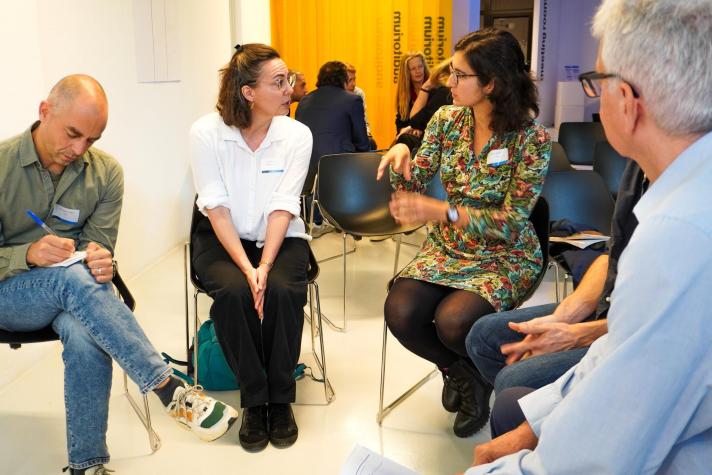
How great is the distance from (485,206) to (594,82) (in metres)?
1.31

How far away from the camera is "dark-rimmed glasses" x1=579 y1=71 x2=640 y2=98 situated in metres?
1.05

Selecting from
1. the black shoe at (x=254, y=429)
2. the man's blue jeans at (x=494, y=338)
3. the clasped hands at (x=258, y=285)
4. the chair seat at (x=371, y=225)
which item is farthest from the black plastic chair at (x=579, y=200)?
the black shoe at (x=254, y=429)

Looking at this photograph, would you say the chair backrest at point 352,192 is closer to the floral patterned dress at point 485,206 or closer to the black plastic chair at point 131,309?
the floral patterned dress at point 485,206

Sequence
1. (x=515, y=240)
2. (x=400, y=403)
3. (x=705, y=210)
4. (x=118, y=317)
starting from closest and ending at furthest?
(x=705, y=210) < (x=118, y=317) < (x=515, y=240) < (x=400, y=403)

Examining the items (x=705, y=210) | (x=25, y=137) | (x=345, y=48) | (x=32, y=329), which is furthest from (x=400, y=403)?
(x=345, y=48)

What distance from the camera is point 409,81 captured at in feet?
22.7

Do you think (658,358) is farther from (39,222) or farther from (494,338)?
(39,222)

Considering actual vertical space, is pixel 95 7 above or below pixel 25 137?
above

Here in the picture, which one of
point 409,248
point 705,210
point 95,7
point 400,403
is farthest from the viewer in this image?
point 409,248

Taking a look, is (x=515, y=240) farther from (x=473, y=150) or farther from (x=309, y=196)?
(x=309, y=196)

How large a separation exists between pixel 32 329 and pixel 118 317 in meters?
0.28

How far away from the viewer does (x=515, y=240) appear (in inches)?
97.7

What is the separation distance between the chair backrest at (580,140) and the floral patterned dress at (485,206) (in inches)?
124

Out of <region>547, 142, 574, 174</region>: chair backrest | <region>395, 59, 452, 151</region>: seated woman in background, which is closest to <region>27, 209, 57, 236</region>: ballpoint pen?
<region>547, 142, 574, 174</region>: chair backrest
